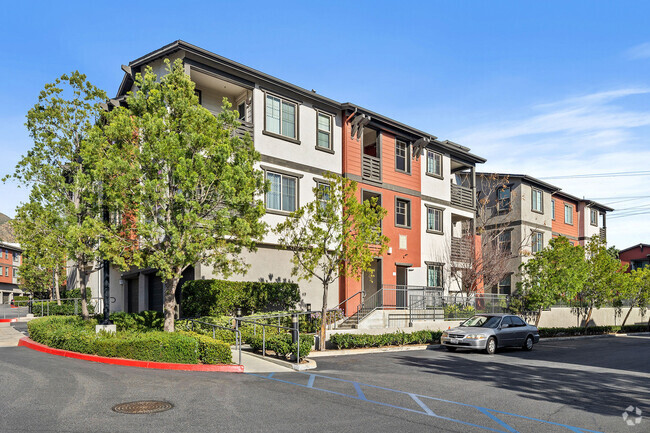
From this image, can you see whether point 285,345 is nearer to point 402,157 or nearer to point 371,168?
→ point 371,168

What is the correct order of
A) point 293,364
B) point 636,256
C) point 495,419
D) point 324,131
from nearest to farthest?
point 495,419
point 293,364
point 324,131
point 636,256

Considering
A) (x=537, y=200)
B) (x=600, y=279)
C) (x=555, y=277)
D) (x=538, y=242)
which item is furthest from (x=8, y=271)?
(x=600, y=279)

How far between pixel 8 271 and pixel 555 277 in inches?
3095

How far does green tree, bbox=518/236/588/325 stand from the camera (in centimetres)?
3089

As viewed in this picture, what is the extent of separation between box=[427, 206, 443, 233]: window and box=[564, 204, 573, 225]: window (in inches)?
783

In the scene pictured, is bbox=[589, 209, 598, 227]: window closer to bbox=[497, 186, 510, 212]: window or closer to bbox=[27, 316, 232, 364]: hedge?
bbox=[497, 186, 510, 212]: window

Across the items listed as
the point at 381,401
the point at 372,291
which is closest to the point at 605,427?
the point at 381,401

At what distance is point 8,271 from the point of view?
81.2 meters

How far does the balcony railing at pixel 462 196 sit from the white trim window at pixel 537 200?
9.24 metres

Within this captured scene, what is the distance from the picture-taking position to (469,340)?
65.1ft

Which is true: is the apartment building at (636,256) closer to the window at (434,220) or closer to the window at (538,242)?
the window at (538,242)

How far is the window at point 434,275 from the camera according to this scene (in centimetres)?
3105

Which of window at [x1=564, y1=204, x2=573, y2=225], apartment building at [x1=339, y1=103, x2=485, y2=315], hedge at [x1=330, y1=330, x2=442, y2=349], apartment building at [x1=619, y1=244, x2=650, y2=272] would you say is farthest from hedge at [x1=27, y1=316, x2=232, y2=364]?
apartment building at [x1=619, y1=244, x2=650, y2=272]

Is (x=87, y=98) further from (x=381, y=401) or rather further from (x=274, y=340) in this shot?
(x=381, y=401)
